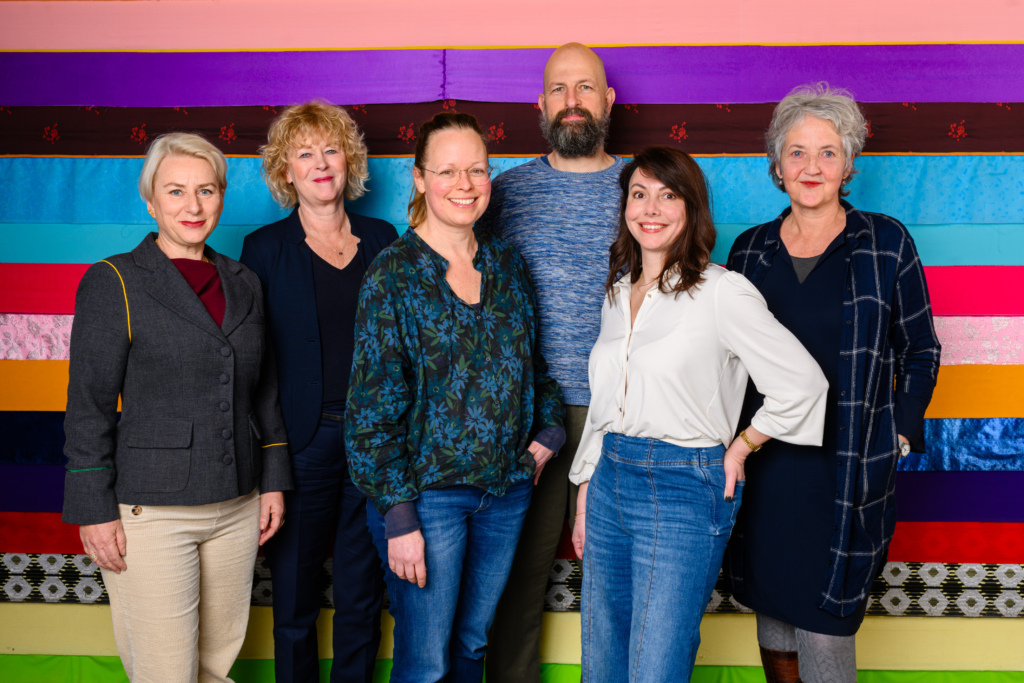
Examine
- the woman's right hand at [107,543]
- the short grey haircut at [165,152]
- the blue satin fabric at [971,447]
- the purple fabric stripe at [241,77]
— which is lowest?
the woman's right hand at [107,543]

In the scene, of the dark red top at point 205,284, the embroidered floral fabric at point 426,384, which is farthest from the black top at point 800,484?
the dark red top at point 205,284

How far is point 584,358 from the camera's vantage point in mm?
2197

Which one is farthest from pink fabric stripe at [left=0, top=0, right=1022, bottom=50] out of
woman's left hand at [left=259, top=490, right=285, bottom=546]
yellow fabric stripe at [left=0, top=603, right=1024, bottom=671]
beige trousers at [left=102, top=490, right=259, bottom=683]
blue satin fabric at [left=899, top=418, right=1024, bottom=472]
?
yellow fabric stripe at [left=0, top=603, right=1024, bottom=671]

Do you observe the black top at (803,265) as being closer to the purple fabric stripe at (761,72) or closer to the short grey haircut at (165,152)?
the purple fabric stripe at (761,72)

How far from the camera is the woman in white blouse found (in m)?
1.61

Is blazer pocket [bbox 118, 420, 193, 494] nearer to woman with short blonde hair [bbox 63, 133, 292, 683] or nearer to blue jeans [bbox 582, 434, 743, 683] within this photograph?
woman with short blonde hair [bbox 63, 133, 292, 683]

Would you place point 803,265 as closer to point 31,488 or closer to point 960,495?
point 960,495

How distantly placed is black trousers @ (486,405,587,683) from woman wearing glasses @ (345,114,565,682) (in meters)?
0.41

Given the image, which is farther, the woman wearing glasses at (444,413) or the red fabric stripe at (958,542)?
the red fabric stripe at (958,542)

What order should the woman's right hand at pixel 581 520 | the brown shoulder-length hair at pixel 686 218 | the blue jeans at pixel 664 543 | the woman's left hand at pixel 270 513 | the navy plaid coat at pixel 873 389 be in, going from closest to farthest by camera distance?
the blue jeans at pixel 664 543
the brown shoulder-length hair at pixel 686 218
the navy plaid coat at pixel 873 389
the woman's right hand at pixel 581 520
the woman's left hand at pixel 270 513

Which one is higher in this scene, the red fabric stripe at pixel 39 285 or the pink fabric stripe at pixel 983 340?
the red fabric stripe at pixel 39 285

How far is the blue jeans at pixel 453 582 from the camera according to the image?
1.69 metres

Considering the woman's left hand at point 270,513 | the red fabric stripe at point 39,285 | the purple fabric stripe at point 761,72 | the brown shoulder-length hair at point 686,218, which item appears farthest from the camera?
the red fabric stripe at point 39,285

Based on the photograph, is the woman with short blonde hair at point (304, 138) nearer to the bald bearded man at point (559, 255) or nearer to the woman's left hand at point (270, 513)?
the bald bearded man at point (559, 255)
